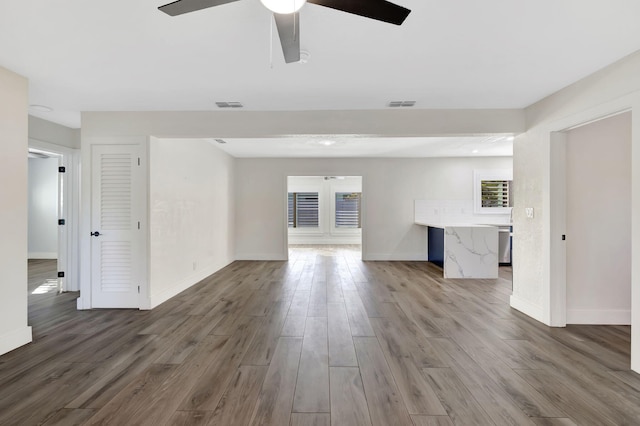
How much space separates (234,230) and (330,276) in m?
2.90

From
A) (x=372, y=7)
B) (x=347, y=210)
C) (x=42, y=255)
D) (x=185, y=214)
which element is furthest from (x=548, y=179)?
(x=42, y=255)

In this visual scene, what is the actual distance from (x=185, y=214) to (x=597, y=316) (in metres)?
5.48

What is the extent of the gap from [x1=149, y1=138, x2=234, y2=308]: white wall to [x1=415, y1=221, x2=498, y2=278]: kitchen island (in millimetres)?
4393

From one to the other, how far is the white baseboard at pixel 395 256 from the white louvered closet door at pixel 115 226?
4785 millimetres

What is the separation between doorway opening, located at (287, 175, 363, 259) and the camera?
10398 mm

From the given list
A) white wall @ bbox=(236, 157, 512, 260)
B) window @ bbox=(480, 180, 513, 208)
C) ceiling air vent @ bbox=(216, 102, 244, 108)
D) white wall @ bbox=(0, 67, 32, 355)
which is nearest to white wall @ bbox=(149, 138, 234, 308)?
white wall @ bbox=(236, 157, 512, 260)

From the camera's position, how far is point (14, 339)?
8.71 ft

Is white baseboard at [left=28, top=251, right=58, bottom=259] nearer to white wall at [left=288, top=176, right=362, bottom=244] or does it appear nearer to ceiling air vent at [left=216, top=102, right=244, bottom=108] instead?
white wall at [left=288, top=176, right=362, bottom=244]

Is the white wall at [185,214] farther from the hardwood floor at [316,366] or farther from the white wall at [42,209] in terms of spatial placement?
the white wall at [42,209]

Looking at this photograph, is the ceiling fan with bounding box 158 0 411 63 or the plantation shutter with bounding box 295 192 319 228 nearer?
the ceiling fan with bounding box 158 0 411 63

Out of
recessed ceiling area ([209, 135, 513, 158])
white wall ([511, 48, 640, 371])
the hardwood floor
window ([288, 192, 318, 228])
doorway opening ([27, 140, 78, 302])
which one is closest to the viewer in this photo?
the hardwood floor

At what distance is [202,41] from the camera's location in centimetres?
217

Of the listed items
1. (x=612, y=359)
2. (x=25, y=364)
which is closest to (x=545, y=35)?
(x=612, y=359)

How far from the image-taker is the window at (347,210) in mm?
10484
